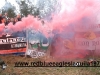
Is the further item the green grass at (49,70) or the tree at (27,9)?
the green grass at (49,70)

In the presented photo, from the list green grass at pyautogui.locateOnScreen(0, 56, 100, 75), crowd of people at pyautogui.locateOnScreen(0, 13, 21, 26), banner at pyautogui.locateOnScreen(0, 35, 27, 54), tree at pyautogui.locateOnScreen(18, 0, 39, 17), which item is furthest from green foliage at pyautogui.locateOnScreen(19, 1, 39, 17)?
green grass at pyautogui.locateOnScreen(0, 56, 100, 75)

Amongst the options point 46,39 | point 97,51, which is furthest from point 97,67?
point 46,39

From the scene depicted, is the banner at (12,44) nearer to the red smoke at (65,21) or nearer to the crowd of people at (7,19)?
the red smoke at (65,21)

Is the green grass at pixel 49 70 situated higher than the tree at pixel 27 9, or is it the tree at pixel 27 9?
the tree at pixel 27 9

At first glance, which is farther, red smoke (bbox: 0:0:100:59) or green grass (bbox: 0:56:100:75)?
green grass (bbox: 0:56:100:75)

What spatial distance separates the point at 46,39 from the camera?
3.38 meters

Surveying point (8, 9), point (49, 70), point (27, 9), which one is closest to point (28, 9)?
point (27, 9)

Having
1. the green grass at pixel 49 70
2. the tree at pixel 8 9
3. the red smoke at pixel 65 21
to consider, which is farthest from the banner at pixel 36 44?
the tree at pixel 8 9

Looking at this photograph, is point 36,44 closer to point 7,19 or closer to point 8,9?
point 7,19

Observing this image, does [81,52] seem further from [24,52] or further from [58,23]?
[24,52]

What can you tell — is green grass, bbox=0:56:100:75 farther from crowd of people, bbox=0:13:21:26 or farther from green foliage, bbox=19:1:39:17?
green foliage, bbox=19:1:39:17

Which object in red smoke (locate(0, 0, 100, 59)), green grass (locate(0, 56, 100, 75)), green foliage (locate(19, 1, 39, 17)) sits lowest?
green grass (locate(0, 56, 100, 75))

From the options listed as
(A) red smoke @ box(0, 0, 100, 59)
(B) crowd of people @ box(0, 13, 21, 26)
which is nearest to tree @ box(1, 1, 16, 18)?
(B) crowd of people @ box(0, 13, 21, 26)

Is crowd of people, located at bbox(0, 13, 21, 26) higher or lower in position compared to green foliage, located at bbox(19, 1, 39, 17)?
lower
